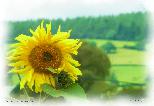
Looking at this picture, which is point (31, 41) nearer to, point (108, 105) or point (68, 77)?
point (68, 77)

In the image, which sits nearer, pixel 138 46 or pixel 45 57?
pixel 45 57

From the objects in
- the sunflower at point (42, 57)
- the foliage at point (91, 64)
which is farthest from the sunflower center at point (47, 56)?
the foliage at point (91, 64)

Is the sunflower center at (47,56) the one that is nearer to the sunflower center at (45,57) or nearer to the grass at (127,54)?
the sunflower center at (45,57)

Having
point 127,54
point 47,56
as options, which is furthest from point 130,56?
point 47,56

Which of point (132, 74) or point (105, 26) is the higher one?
point (105, 26)

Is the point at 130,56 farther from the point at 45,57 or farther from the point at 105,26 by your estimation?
the point at 45,57

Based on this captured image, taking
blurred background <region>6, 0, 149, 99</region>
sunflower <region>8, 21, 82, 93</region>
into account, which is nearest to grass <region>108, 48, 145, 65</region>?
blurred background <region>6, 0, 149, 99</region>
